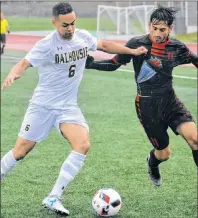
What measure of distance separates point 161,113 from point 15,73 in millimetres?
1846

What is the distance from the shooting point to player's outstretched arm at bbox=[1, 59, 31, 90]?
5680 mm

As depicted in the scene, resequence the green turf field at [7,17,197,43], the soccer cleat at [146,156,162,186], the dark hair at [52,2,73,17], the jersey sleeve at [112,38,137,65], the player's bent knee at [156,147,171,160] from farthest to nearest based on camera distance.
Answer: the green turf field at [7,17,197,43] < the soccer cleat at [146,156,162,186] < the player's bent knee at [156,147,171,160] < the jersey sleeve at [112,38,137,65] < the dark hair at [52,2,73,17]

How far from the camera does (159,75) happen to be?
6.66 metres

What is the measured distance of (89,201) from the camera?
7.13 m

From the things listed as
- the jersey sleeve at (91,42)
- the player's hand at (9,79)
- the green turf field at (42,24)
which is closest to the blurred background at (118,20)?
the green turf field at (42,24)

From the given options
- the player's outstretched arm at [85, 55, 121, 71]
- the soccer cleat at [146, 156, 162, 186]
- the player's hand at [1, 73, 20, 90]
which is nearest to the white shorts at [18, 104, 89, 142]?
the player's outstretched arm at [85, 55, 121, 71]

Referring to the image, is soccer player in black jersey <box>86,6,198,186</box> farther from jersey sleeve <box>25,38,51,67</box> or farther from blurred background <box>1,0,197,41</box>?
blurred background <box>1,0,197,41</box>

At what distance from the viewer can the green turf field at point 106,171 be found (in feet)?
22.7

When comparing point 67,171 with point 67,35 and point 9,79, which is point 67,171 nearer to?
point 9,79

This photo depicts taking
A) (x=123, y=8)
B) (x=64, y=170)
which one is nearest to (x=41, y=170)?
(x=64, y=170)

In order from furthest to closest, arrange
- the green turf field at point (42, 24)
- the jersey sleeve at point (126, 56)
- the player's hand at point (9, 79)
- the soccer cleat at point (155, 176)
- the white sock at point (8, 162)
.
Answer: the green turf field at point (42, 24) → the soccer cleat at point (155, 176) → the jersey sleeve at point (126, 56) → the white sock at point (8, 162) → the player's hand at point (9, 79)

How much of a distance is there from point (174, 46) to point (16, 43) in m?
24.4

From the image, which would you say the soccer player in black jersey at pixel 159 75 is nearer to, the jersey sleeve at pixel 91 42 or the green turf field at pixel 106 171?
the jersey sleeve at pixel 91 42

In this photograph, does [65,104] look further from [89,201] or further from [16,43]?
[16,43]
